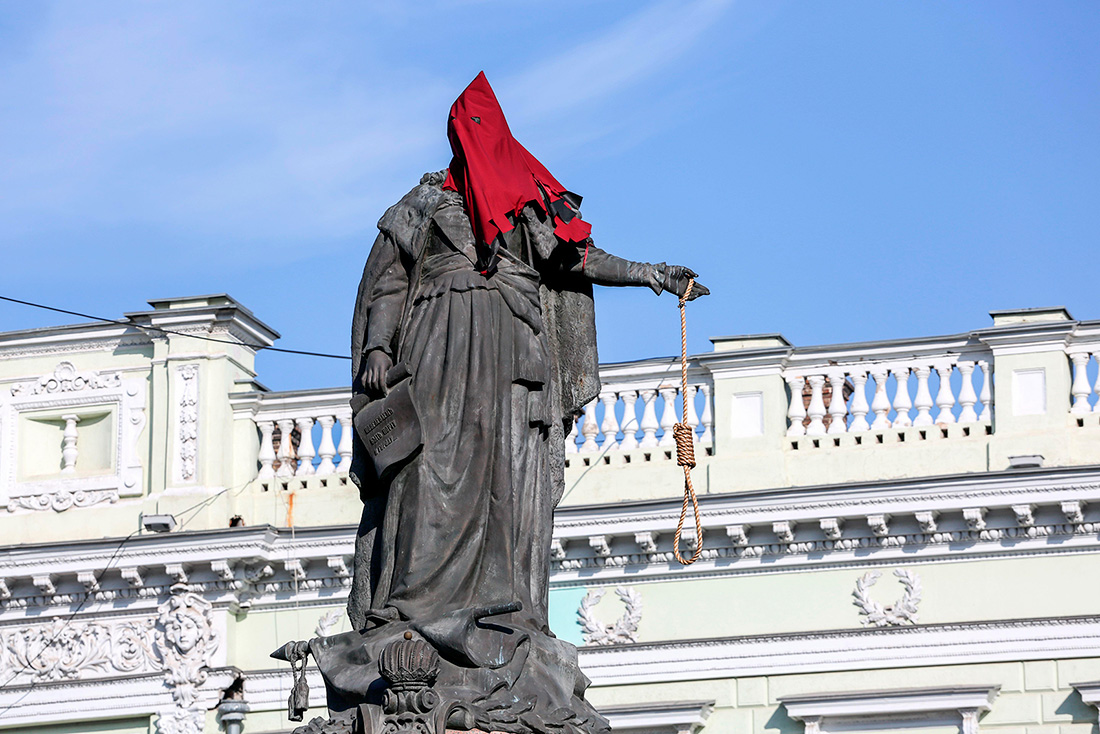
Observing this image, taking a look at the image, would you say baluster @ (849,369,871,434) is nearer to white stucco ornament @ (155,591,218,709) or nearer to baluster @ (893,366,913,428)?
baluster @ (893,366,913,428)

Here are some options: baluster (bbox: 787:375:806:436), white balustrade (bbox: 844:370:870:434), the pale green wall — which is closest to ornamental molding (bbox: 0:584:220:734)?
the pale green wall

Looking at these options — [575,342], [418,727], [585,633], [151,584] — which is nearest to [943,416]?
[585,633]

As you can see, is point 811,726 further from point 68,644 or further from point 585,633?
point 68,644

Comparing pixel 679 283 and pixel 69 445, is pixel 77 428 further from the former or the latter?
pixel 679 283

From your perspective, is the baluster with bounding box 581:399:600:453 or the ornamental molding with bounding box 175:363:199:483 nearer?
the baluster with bounding box 581:399:600:453

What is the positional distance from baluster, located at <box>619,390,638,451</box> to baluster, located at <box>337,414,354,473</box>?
2.58 m

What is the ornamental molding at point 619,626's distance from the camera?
2197 cm

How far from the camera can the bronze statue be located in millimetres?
8008

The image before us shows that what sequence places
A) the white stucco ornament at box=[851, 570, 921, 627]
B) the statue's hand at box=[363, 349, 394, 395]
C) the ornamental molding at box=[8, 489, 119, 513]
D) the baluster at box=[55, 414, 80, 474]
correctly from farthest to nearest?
the baluster at box=[55, 414, 80, 474] → the ornamental molding at box=[8, 489, 119, 513] → the white stucco ornament at box=[851, 570, 921, 627] → the statue's hand at box=[363, 349, 394, 395]

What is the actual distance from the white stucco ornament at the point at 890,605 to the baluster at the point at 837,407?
1.39 meters

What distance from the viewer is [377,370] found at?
8.51 metres

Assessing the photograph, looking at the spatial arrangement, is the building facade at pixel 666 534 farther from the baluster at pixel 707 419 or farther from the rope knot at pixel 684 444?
the rope knot at pixel 684 444

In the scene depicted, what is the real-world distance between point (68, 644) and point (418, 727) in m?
15.9

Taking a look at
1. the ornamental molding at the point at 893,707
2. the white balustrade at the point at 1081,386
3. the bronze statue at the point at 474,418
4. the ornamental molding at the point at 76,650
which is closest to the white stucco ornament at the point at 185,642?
the ornamental molding at the point at 76,650
